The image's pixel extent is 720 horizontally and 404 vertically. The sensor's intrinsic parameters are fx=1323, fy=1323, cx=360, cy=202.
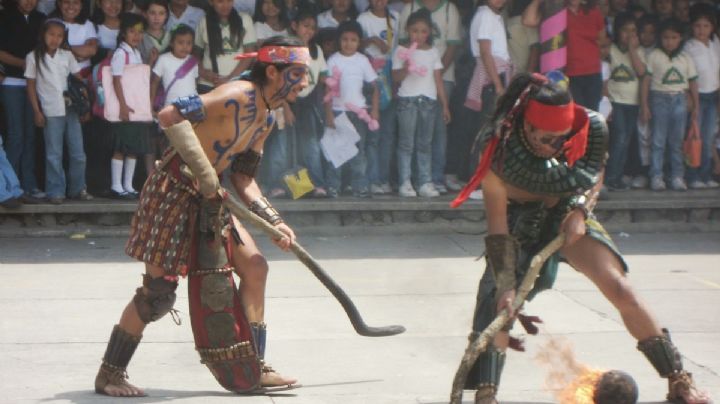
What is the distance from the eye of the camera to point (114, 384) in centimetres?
579

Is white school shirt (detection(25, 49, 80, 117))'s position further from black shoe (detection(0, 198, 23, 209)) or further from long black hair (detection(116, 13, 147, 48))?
black shoe (detection(0, 198, 23, 209))

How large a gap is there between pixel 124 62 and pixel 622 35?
167 inches

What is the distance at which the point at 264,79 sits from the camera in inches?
229

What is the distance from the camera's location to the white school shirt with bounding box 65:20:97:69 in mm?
10266

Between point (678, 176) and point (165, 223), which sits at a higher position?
point (165, 223)

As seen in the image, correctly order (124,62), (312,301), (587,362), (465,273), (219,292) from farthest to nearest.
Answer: (124,62), (465,273), (312,301), (587,362), (219,292)

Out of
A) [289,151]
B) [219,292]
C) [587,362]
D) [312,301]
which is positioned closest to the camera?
[219,292]

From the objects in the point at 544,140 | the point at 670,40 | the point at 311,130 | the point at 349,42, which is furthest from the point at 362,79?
the point at 544,140

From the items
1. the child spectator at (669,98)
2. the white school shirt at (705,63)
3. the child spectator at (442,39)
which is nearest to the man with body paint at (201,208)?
the child spectator at (442,39)

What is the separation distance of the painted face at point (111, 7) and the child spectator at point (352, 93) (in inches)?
67.7

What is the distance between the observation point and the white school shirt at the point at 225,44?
10.4m

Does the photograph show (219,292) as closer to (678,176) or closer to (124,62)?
(124,62)

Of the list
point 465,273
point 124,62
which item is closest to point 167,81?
point 124,62

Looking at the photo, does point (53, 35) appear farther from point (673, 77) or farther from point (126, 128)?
point (673, 77)
